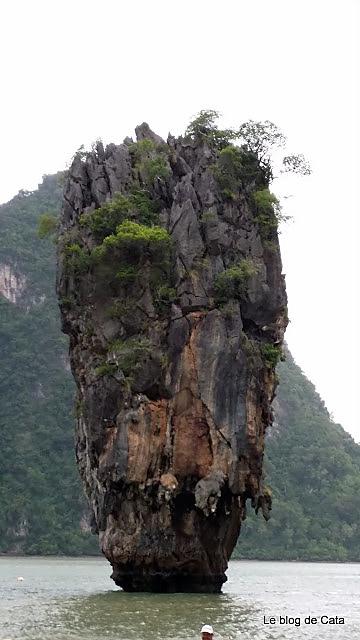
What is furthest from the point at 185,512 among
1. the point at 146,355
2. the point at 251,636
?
the point at 251,636

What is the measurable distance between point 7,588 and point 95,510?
5.18m

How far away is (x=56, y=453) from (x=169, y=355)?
62.7 meters

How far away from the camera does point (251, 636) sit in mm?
20172

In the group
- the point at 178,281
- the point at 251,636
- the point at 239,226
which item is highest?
the point at 239,226

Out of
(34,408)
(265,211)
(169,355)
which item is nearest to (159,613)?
(169,355)

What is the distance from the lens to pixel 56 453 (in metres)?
90.2

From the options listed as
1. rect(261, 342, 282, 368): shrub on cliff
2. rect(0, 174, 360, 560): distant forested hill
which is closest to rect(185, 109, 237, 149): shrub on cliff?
rect(261, 342, 282, 368): shrub on cliff

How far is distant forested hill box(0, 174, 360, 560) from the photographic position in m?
84.1

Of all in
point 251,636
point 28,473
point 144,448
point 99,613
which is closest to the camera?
point 251,636

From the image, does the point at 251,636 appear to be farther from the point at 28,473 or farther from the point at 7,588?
the point at 28,473

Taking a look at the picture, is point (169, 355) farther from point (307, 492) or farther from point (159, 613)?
point (307, 492)

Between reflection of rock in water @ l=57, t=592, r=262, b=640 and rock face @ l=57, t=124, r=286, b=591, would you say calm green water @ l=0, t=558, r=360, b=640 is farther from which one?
rock face @ l=57, t=124, r=286, b=591

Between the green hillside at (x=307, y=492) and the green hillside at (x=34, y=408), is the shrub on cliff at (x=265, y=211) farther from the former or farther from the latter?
the green hillside at (x=307, y=492)

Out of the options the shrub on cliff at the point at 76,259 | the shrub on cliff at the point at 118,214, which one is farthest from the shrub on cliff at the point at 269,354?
the shrub on cliff at the point at 76,259
